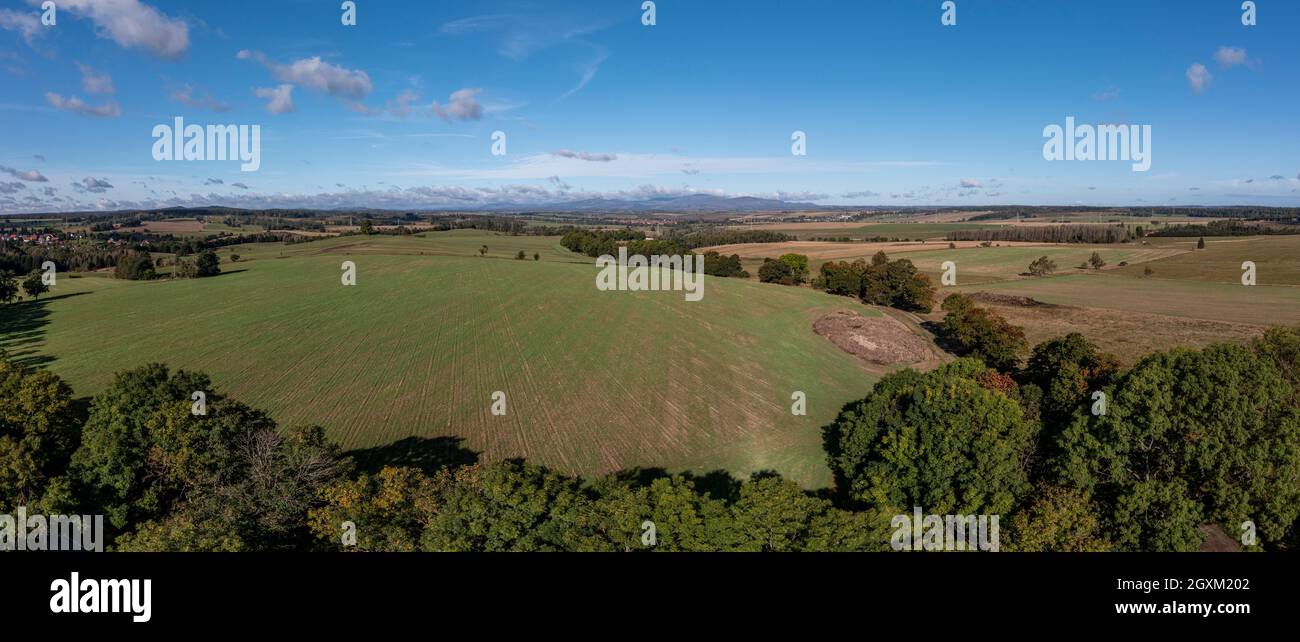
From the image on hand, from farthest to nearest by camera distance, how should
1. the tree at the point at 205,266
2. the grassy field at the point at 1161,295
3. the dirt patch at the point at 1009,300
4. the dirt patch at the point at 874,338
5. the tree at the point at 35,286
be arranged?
the tree at the point at 205,266 → the dirt patch at the point at 1009,300 → the tree at the point at 35,286 → the grassy field at the point at 1161,295 → the dirt patch at the point at 874,338

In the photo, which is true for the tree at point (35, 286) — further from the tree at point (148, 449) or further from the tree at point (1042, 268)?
the tree at point (1042, 268)

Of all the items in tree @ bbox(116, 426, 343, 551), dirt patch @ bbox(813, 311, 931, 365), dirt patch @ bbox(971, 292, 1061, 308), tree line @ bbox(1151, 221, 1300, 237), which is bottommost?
tree @ bbox(116, 426, 343, 551)

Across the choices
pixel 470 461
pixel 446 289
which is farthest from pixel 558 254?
pixel 470 461

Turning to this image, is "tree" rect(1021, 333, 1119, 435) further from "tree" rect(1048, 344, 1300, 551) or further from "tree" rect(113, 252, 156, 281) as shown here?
"tree" rect(113, 252, 156, 281)

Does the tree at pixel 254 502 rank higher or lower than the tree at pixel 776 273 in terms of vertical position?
lower

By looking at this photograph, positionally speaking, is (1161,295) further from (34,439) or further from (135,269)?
(135,269)

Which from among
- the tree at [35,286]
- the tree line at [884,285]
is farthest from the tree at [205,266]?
the tree line at [884,285]

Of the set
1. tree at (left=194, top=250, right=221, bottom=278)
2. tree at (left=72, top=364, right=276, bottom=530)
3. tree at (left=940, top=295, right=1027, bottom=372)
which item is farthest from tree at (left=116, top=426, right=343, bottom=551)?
tree at (left=194, top=250, right=221, bottom=278)
